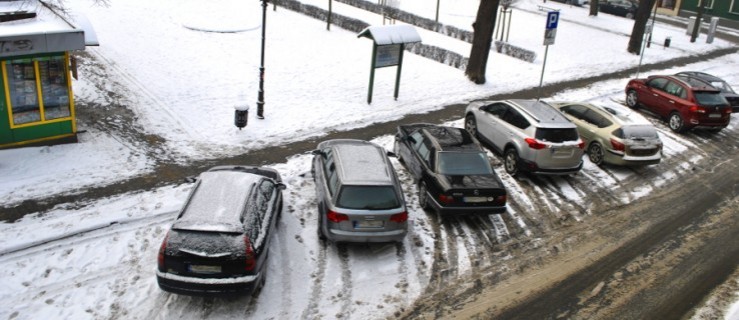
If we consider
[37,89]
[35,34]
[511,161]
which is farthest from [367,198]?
[37,89]

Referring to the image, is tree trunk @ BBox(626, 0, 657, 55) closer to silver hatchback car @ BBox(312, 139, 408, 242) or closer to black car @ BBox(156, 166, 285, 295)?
silver hatchback car @ BBox(312, 139, 408, 242)

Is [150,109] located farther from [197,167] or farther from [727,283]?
[727,283]

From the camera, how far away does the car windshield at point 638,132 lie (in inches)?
601

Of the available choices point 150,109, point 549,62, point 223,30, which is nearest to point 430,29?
point 549,62

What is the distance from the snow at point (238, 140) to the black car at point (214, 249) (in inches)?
25.6

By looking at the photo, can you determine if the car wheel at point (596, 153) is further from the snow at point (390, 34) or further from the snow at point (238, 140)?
the snow at point (390, 34)

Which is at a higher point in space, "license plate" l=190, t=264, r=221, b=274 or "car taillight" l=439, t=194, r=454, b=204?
"car taillight" l=439, t=194, r=454, b=204

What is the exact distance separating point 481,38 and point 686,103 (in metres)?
7.48

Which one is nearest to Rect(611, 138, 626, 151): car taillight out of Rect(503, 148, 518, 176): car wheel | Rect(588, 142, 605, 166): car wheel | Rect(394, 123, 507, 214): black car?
Rect(588, 142, 605, 166): car wheel

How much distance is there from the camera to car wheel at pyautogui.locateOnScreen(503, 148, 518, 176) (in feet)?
48.0

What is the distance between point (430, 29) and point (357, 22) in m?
5.12

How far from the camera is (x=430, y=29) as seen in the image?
31.6 m

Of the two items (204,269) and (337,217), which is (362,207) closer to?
(337,217)

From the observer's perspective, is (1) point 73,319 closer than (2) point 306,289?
Yes
